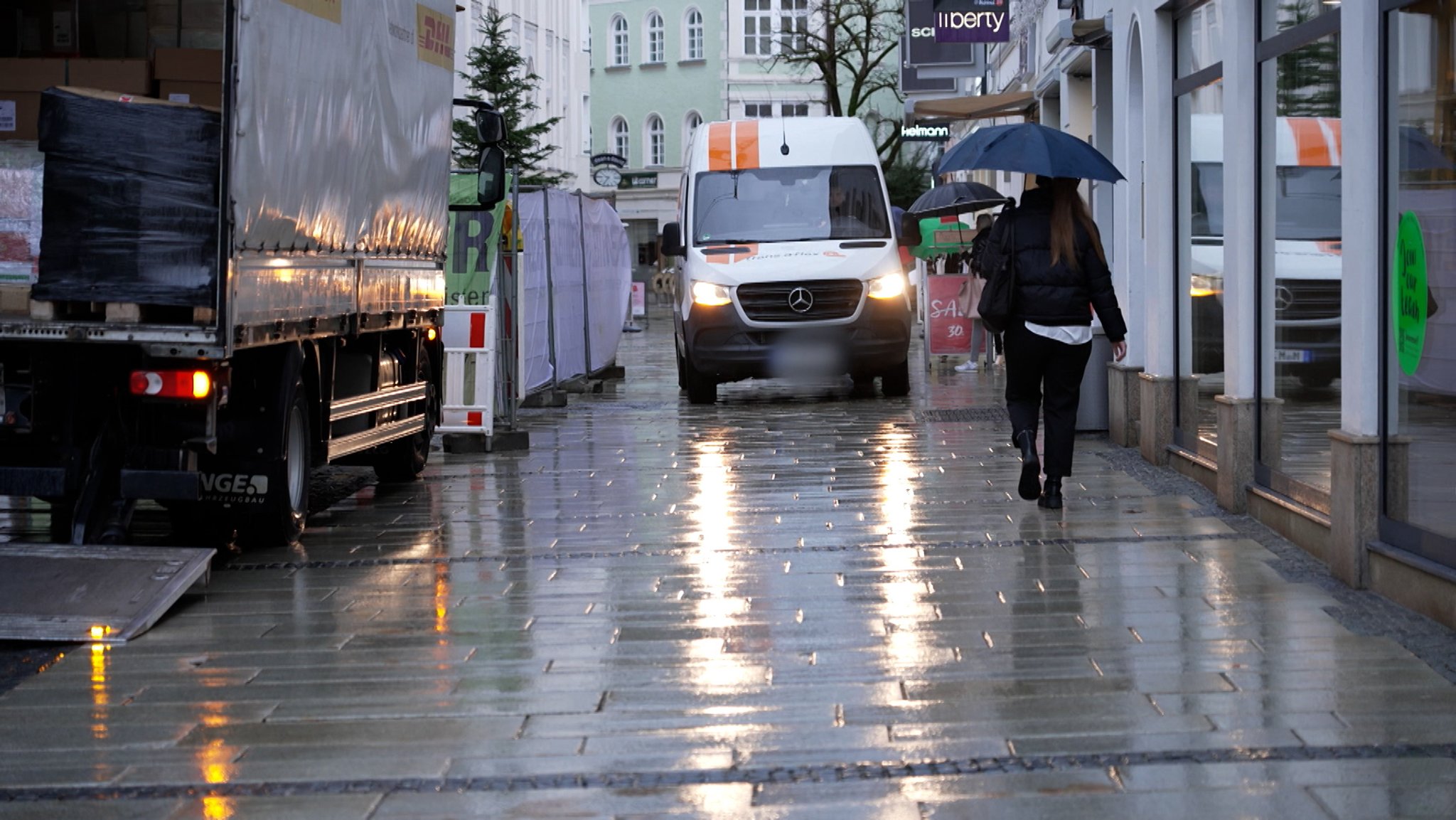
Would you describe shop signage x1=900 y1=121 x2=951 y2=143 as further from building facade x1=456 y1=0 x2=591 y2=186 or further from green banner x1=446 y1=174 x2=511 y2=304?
green banner x1=446 y1=174 x2=511 y2=304

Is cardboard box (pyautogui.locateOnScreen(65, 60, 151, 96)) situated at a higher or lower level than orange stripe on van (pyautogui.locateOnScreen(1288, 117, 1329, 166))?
higher

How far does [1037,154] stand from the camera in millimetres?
10492

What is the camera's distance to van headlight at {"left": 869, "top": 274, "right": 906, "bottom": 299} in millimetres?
19047

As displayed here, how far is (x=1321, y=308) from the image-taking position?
8812 mm

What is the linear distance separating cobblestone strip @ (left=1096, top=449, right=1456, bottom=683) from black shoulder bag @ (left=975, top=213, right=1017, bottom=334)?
1443 mm

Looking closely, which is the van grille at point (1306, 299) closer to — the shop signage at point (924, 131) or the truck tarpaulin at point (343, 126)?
the truck tarpaulin at point (343, 126)

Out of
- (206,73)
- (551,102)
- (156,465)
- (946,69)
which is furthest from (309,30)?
(551,102)

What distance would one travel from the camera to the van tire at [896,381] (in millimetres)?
19547

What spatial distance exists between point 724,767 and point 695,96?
7480cm

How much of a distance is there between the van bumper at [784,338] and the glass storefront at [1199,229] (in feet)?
22.0

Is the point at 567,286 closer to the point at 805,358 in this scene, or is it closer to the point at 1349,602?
the point at 805,358

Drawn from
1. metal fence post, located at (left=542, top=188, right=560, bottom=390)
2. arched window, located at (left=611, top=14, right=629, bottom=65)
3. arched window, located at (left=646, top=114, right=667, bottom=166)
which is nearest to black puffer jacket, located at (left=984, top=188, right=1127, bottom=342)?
metal fence post, located at (left=542, top=188, right=560, bottom=390)

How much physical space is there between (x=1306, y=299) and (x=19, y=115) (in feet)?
21.2

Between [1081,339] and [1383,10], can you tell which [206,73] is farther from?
[1383,10]
